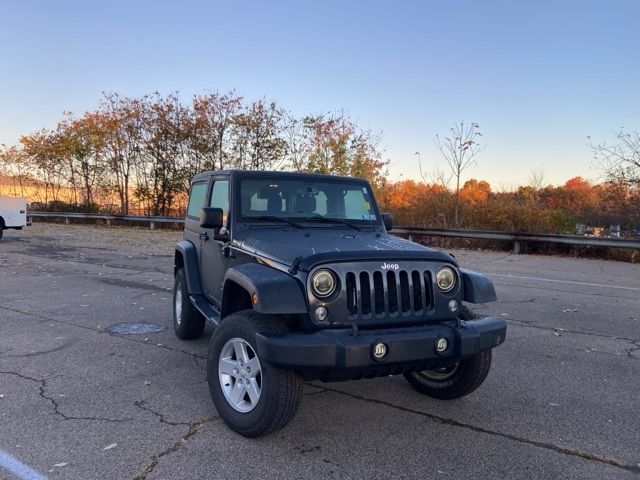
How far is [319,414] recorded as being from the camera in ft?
13.0

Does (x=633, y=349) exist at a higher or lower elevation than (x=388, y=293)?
lower

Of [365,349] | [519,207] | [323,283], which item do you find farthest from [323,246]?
[519,207]

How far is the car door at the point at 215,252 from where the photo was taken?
4.73 m

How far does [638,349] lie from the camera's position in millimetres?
5957

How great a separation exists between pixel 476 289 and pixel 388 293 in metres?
0.75

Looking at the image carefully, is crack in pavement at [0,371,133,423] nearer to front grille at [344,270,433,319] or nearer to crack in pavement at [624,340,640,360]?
front grille at [344,270,433,319]

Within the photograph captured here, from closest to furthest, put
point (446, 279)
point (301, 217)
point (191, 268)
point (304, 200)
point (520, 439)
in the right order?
point (520, 439)
point (446, 279)
point (301, 217)
point (304, 200)
point (191, 268)

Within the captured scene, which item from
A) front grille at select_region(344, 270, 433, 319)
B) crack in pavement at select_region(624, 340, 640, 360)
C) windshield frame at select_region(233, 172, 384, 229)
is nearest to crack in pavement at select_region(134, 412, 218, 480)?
front grille at select_region(344, 270, 433, 319)

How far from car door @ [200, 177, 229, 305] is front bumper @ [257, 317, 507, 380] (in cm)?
164

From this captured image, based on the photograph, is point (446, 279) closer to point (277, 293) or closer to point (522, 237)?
point (277, 293)

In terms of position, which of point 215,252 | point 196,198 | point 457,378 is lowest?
point 457,378

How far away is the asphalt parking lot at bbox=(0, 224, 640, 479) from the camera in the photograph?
320 centimetres

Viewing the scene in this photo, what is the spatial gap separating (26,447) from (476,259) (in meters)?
13.3

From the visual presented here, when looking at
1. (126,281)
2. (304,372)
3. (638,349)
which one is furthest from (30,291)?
(638,349)
